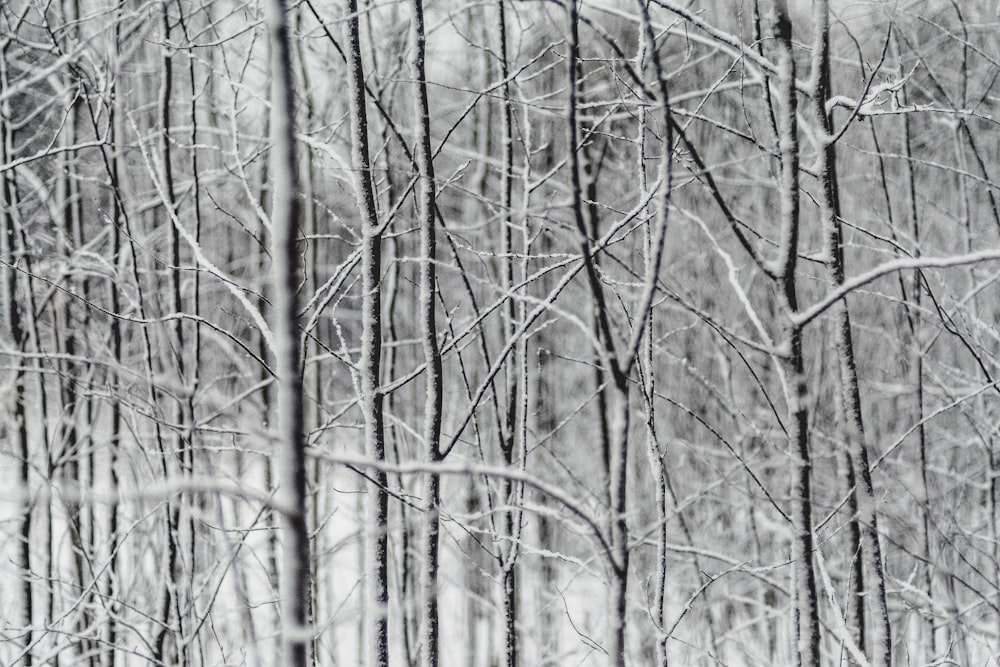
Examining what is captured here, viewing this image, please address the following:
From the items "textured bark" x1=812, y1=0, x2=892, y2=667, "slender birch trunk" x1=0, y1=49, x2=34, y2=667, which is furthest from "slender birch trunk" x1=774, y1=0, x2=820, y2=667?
"slender birch trunk" x1=0, y1=49, x2=34, y2=667

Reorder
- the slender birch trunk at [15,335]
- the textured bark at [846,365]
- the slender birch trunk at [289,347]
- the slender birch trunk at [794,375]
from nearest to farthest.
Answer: the slender birch trunk at [289,347]
the slender birch trunk at [794,375]
the textured bark at [846,365]
the slender birch trunk at [15,335]

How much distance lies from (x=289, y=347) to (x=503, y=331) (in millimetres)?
4638

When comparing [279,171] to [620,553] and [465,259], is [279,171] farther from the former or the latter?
[465,259]

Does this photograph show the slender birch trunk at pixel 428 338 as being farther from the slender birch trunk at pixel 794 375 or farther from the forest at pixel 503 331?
the slender birch trunk at pixel 794 375

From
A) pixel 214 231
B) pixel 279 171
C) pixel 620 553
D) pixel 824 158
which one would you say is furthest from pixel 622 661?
pixel 214 231

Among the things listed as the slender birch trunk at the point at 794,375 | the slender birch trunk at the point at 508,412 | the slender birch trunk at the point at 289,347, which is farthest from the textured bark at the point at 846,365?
the slender birch trunk at the point at 289,347

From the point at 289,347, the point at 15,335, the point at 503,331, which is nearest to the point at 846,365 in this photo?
Result: the point at 289,347

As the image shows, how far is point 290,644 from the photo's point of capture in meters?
1.26

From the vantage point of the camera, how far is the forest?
170 cm

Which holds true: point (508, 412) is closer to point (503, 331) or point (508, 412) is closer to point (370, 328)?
point (370, 328)

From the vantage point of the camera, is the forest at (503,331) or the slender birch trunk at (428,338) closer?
the forest at (503,331)

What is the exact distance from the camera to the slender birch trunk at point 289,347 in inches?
50.2

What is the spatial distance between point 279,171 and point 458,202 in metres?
7.54

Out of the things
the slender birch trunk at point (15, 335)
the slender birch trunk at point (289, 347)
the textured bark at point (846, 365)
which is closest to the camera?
the slender birch trunk at point (289, 347)
